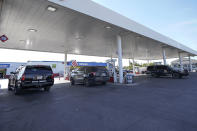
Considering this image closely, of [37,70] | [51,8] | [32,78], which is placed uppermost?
[51,8]

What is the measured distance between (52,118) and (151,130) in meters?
2.61

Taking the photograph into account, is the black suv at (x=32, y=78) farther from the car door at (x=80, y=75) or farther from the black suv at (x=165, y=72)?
the black suv at (x=165, y=72)

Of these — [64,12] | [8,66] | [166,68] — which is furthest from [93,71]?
[8,66]

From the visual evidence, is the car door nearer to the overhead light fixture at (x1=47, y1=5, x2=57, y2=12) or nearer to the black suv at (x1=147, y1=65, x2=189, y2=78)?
the overhead light fixture at (x1=47, y1=5, x2=57, y2=12)

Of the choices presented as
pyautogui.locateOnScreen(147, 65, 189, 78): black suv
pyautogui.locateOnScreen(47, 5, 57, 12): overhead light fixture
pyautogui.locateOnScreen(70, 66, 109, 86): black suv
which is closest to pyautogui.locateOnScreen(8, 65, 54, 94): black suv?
pyautogui.locateOnScreen(70, 66, 109, 86): black suv

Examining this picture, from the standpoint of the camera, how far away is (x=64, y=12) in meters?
6.46

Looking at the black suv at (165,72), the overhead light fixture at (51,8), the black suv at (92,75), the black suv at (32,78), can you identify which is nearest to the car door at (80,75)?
the black suv at (92,75)

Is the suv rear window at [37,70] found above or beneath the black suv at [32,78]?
above

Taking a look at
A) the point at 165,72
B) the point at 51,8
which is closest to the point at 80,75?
the point at 51,8

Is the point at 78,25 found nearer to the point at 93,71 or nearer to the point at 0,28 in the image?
the point at 93,71

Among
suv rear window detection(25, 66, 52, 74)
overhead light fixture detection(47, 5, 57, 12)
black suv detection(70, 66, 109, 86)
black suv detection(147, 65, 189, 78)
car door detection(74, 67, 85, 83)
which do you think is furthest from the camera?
black suv detection(147, 65, 189, 78)

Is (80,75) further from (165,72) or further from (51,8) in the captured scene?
(165,72)

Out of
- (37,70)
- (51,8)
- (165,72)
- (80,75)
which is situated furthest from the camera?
(165,72)

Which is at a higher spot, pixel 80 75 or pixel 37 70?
pixel 37 70
